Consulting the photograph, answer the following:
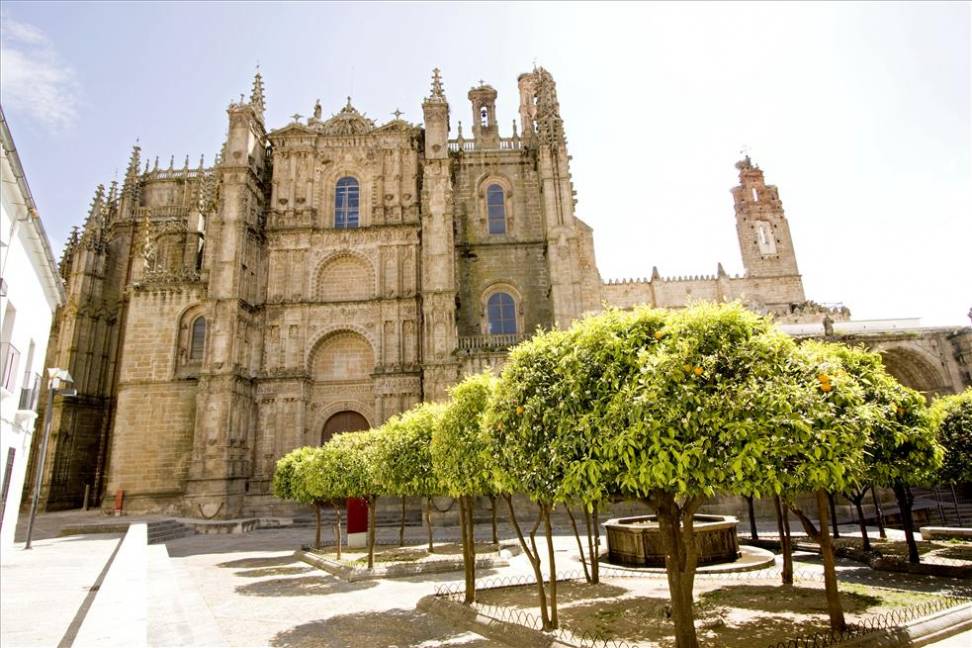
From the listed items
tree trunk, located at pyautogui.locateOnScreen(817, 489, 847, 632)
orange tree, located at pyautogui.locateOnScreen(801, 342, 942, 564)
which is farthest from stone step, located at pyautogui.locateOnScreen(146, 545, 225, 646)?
orange tree, located at pyautogui.locateOnScreen(801, 342, 942, 564)

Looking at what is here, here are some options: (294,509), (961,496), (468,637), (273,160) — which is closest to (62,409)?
(294,509)

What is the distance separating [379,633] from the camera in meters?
7.65

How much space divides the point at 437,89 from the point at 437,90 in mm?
101

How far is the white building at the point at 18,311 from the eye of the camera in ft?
35.9

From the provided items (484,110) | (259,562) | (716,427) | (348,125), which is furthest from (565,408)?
(484,110)

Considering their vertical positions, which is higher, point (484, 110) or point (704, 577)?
point (484, 110)

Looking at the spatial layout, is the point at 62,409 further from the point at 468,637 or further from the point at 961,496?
the point at 961,496

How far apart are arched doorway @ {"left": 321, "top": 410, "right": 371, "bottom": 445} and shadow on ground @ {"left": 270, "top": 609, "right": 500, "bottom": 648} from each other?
17.5 meters

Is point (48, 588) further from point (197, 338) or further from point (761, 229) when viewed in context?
point (761, 229)

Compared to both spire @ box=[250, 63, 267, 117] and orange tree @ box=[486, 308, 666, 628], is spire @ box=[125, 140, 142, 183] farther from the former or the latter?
orange tree @ box=[486, 308, 666, 628]

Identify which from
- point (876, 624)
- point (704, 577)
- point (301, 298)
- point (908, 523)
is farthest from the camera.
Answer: point (301, 298)

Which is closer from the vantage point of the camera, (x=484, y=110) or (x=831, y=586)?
(x=831, y=586)

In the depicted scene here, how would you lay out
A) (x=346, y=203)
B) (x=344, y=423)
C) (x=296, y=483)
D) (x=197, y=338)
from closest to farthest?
(x=296, y=483) → (x=344, y=423) → (x=197, y=338) → (x=346, y=203)

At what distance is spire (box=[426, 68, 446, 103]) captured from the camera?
2880 cm
